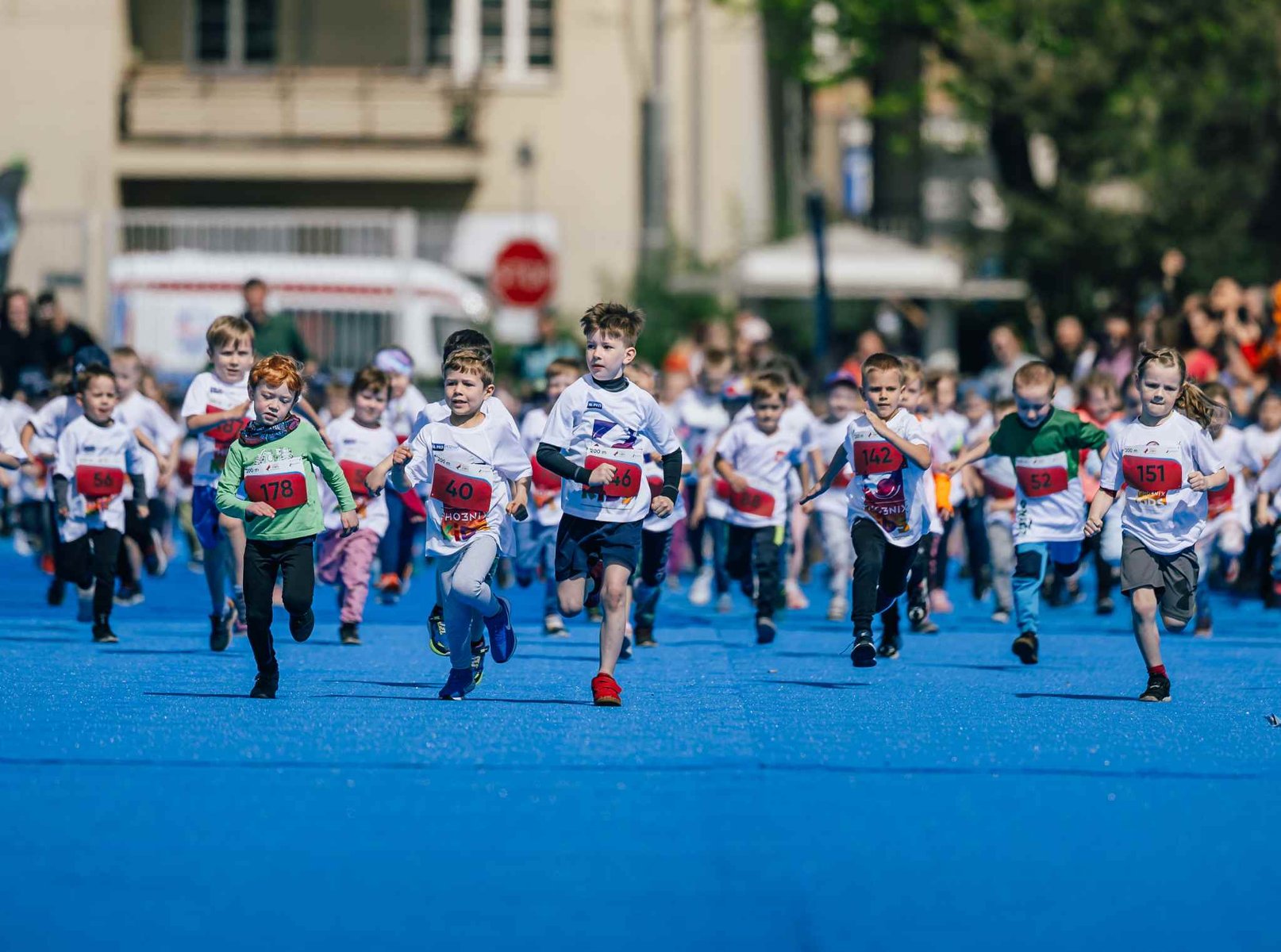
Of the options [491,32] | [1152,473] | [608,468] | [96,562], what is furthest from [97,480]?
[491,32]

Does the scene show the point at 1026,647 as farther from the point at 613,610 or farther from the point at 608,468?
the point at 608,468

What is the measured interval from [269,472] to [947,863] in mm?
4766

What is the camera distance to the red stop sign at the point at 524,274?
27.9 meters

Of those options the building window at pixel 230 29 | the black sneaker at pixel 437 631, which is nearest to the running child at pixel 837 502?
the black sneaker at pixel 437 631

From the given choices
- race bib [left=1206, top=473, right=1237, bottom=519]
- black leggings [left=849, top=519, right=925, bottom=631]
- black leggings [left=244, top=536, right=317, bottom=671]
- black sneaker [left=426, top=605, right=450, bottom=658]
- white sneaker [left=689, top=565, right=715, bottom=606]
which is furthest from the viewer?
white sneaker [left=689, top=565, right=715, bottom=606]

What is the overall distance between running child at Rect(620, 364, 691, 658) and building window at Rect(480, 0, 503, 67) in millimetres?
21334

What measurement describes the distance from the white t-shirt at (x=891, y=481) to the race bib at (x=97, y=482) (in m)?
4.41

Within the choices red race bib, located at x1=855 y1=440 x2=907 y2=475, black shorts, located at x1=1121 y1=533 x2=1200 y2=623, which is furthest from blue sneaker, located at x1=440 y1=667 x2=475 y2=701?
black shorts, located at x1=1121 y1=533 x2=1200 y2=623

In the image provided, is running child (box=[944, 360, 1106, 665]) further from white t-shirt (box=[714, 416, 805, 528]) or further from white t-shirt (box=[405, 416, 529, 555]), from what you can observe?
white t-shirt (box=[405, 416, 529, 555])

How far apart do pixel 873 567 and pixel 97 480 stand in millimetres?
4648

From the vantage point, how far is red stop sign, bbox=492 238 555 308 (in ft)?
91.6

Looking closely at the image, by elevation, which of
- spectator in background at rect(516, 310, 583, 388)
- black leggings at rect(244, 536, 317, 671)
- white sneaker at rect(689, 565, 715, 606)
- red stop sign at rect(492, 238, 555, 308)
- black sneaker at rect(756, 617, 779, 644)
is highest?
red stop sign at rect(492, 238, 555, 308)

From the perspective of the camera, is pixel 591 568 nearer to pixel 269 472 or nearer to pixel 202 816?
pixel 269 472

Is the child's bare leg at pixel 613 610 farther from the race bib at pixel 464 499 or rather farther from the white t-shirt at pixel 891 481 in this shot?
the white t-shirt at pixel 891 481
